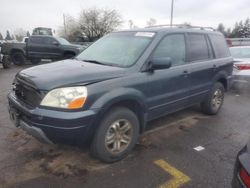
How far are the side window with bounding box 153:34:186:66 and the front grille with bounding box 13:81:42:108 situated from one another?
1.78m

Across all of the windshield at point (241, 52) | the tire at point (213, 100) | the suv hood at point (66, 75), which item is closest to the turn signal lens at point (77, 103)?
the suv hood at point (66, 75)

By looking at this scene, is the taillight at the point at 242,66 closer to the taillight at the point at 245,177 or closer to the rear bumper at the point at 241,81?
the rear bumper at the point at 241,81

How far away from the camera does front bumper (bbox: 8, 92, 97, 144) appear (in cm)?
264

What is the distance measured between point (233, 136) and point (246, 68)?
151 inches

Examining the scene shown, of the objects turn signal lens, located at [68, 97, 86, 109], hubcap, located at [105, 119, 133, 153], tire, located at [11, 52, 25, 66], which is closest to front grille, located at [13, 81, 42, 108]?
turn signal lens, located at [68, 97, 86, 109]

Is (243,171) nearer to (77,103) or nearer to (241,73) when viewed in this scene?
(77,103)

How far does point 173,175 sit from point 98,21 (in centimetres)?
3731

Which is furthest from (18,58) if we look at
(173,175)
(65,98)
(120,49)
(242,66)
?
(173,175)

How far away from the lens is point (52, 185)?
2.72 m

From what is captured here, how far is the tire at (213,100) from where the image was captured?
5.01 meters

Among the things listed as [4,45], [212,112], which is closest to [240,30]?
[4,45]

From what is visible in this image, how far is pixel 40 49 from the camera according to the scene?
15.2 metres

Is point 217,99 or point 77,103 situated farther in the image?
point 217,99

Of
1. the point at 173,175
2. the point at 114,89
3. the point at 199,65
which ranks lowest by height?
the point at 173,175
